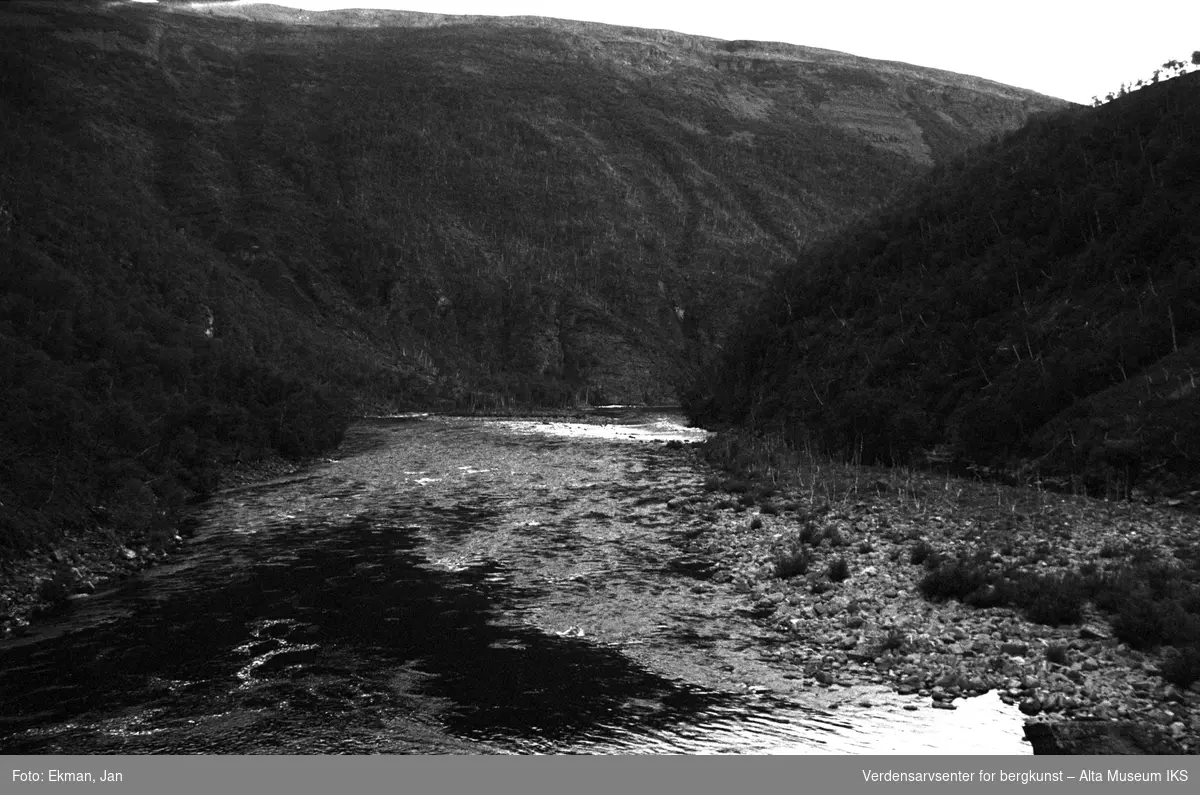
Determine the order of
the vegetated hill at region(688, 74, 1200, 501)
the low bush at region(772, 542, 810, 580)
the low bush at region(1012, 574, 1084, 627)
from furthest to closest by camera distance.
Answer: the vegetated hill at region(688, 74, 1200, 501) < the low bush at region(772, 542, 810, 580) < the low bush at region(1012, 574, 1084, 627)

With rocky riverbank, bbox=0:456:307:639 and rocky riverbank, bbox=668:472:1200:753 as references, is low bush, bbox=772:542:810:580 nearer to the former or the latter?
rocky riverbank, bbox=668:472:1200:753

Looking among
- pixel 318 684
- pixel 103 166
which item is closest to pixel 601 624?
pixel 318 684

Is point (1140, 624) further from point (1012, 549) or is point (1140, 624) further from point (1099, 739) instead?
point (1012, 549)

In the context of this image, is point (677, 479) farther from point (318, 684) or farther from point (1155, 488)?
point (318, 684)

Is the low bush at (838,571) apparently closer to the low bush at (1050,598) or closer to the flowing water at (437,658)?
the flowing water at (437,658)

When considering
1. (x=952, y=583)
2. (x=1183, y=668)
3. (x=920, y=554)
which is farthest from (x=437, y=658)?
(x=1183, y=668)

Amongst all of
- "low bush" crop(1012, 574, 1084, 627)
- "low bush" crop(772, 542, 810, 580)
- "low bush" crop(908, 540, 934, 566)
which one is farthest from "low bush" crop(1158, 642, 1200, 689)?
"low bush" crop(772, 542, 810, 580)
